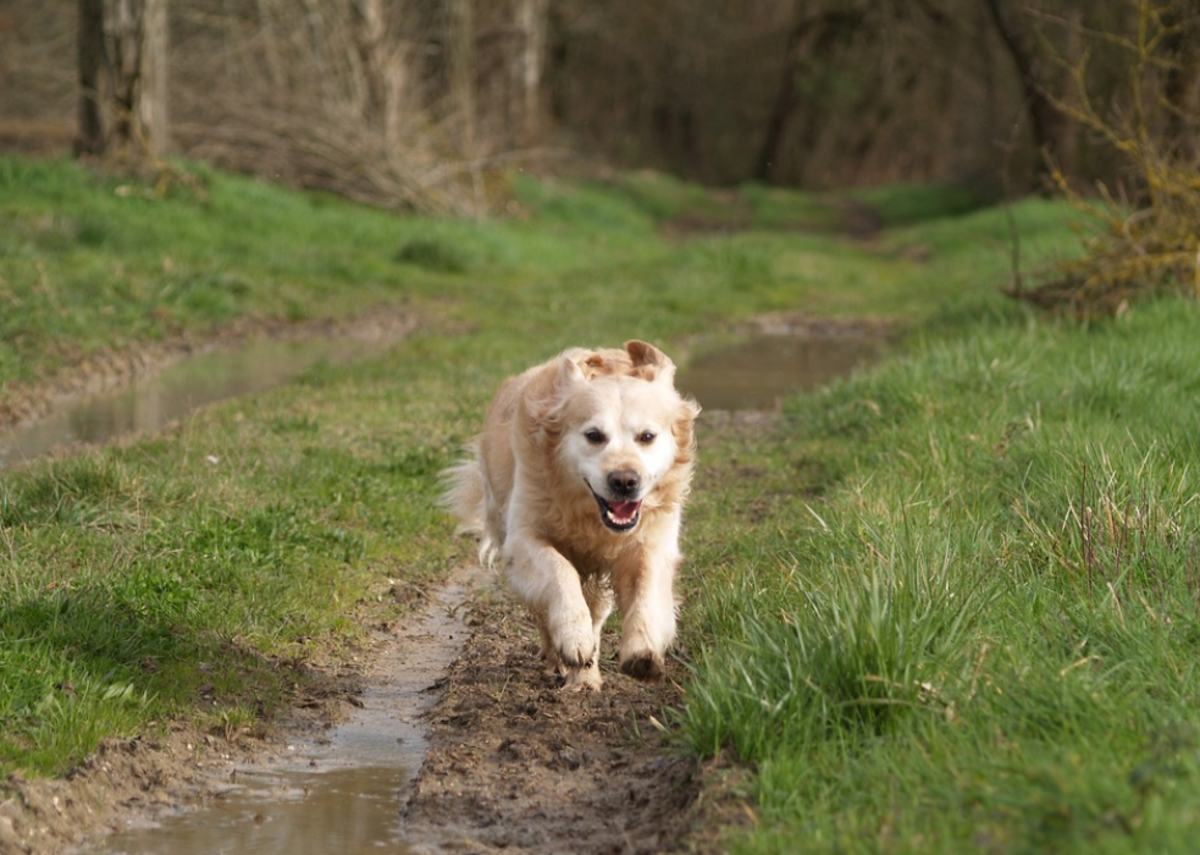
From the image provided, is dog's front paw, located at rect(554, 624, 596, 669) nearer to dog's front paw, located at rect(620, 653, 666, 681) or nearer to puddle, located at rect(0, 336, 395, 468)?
dog's front paw, located at rect(620, 653, 666, 681)

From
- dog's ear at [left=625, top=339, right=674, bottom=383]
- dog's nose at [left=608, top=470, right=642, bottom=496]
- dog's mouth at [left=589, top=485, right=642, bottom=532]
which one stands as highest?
dog's ear at [left=625, top=339, right=674, bottom=383]

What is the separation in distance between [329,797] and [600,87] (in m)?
43.7

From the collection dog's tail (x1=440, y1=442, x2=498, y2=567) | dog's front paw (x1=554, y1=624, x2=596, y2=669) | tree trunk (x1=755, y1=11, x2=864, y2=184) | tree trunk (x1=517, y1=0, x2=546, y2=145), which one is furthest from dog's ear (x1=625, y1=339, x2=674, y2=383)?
tree trunk (x1=755, y1=11, x2=864, y2=184)

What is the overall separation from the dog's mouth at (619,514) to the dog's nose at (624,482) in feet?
0.37

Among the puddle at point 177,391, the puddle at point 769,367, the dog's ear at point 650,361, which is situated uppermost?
the dog's ear at point 650,361

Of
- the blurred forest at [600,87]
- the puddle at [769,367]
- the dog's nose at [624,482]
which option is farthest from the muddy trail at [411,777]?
the blurred forest at [600,87]

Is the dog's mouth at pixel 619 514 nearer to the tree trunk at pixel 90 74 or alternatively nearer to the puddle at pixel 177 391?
the puddle at pixel 177 391

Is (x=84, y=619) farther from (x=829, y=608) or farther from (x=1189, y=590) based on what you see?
(x=1189, y=590)

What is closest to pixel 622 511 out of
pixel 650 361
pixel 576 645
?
pixel 576 645

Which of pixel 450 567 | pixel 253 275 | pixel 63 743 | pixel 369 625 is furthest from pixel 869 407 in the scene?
pixel 253 275

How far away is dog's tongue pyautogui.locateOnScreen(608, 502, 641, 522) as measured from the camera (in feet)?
16.2

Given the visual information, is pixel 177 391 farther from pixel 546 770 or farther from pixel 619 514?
pixel 546 770

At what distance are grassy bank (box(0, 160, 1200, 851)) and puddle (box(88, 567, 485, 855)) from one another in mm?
310

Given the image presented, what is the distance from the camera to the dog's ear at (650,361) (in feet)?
A: 17.6
